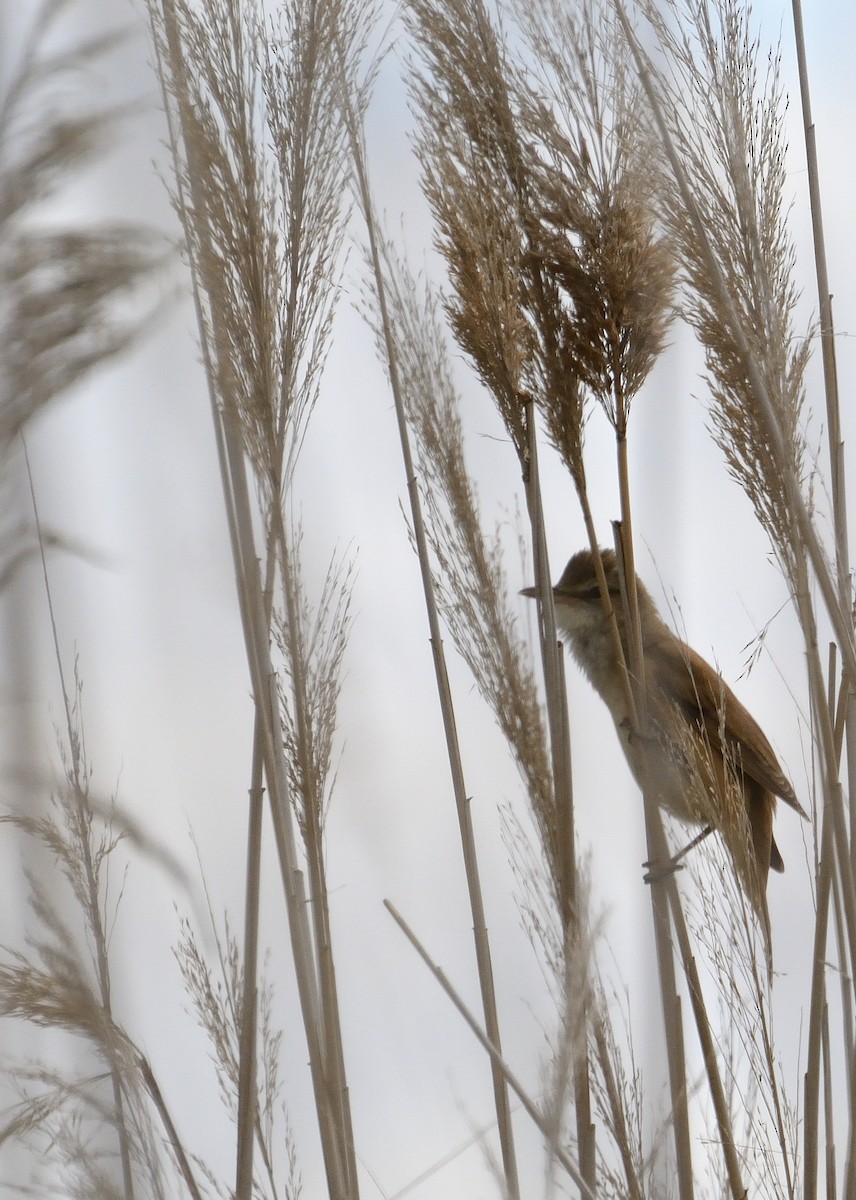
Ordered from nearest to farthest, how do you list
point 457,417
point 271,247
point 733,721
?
point 271,247, point 457,417, point 733,721

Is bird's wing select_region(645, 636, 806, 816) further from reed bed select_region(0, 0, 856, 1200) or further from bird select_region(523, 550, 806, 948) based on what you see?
reed bed select_region(0, 0, 856, 1200)

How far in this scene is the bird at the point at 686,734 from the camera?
2.80 feet

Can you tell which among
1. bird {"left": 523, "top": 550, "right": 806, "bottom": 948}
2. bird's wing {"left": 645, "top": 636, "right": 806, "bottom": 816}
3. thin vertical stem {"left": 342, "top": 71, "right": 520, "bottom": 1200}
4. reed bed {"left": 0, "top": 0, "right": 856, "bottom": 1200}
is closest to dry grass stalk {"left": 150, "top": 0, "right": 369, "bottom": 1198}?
reed bed {"left": 0, "top": 0, "right": 856, "bottom": 1200}

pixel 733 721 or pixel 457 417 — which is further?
pixel 733 721

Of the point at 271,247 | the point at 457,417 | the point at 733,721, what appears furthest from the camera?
the point at 733,721

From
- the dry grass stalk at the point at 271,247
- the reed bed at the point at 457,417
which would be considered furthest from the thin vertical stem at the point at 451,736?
the dry grass stalk at the point at 271,247

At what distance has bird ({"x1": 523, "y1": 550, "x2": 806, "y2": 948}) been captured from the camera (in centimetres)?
85

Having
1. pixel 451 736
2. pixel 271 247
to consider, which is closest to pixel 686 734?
pixel 451 736

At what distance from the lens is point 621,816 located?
1.85 m

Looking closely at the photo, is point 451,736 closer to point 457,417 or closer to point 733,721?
point 457,417

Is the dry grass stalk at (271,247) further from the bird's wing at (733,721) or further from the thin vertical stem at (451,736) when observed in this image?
the bird's wing at (733,721)

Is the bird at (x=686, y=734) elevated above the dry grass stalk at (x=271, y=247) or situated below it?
below

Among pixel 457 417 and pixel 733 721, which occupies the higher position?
pixel 457 417

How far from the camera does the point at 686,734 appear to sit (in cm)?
90
